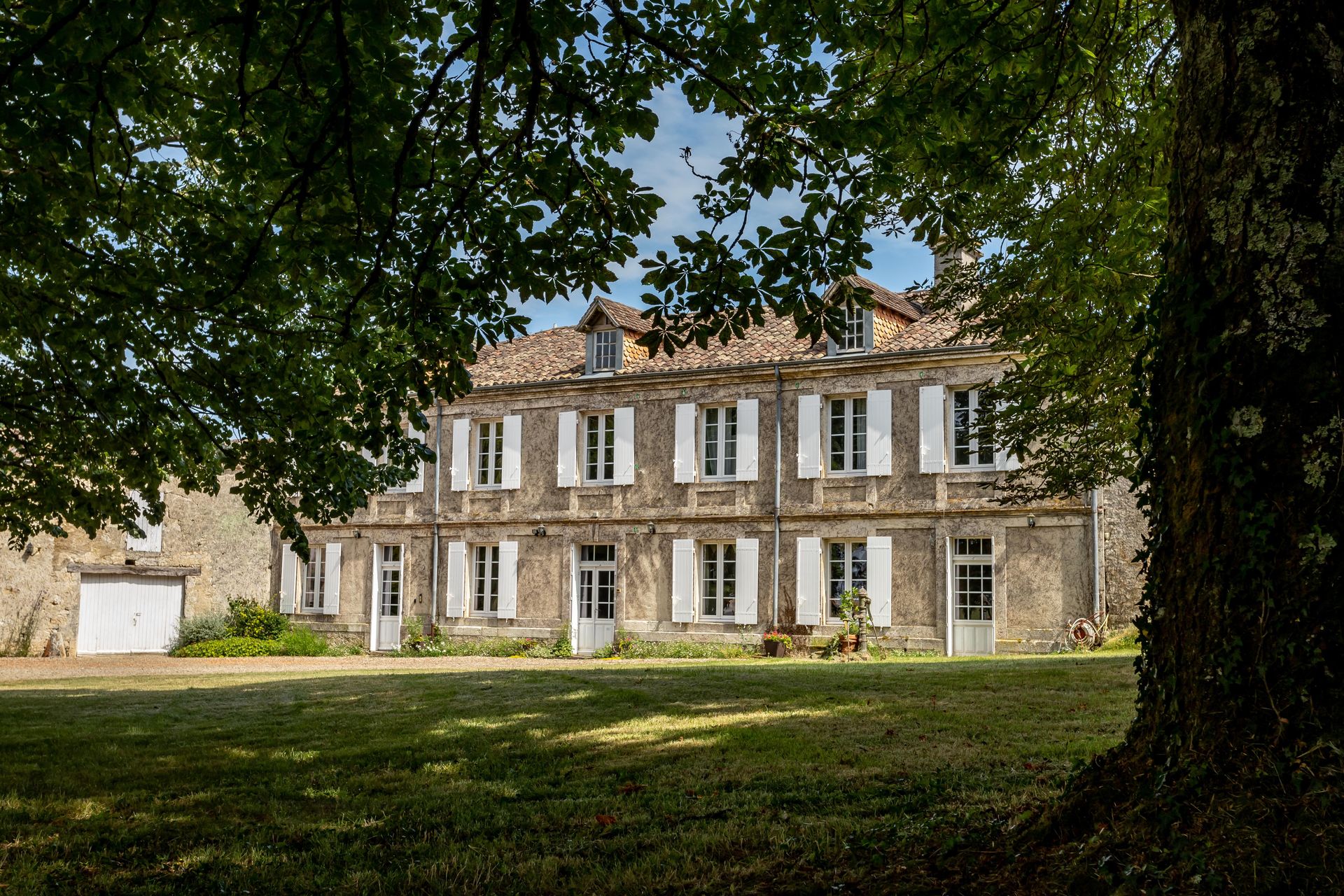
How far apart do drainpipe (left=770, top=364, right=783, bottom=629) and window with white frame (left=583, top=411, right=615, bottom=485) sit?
3.64m

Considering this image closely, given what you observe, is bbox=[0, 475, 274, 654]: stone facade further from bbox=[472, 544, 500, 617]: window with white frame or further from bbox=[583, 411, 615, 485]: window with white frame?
bbox=[583, 411, 615, 485]: window with white frame

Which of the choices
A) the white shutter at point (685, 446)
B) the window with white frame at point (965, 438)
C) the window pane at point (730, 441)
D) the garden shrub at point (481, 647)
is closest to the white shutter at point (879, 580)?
the window with white frame at point (965, 438)

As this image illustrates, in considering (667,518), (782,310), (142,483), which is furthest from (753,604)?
(782,310)

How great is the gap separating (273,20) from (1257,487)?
4203 mm

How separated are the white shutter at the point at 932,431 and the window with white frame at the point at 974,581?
1402mm

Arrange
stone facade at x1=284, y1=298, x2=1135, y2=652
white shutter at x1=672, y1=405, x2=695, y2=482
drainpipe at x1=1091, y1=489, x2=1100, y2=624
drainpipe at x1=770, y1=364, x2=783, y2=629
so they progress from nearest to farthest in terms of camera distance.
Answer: drainpipe at x1=1091, y1=489, x2=1100, y2=624 < stone facade at x1=284, y1=298, x2=1135, y2=652 < drainpipe at x1=770, y1=364, x2=783, y2=629 < white shutter at x1=672, y1=405, x2=695, y2=482

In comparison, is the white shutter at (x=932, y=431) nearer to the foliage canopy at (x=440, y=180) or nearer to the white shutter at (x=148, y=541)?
the foliage canopy at (x=440, y=180)

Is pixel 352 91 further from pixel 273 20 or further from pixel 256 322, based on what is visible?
pixel 256 322

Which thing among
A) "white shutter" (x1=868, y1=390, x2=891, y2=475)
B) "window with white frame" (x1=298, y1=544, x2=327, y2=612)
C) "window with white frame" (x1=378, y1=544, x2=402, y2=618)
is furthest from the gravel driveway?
"white shutter" (x1=868, y1=390, x2=891, y2=475)

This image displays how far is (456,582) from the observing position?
2317 centimetres

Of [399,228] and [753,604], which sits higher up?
[399,228]

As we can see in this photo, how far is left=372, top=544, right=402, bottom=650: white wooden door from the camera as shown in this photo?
23.8 metres

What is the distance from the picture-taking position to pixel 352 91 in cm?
417

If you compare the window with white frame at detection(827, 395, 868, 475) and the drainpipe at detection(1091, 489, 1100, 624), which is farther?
the window with white frame at detection(827, 395, 868, 475)
